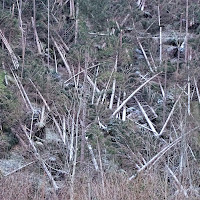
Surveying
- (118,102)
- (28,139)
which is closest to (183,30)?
(118,102)

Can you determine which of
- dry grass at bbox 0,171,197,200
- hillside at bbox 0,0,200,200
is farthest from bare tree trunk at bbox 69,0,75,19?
dry grass at bbox 0,171,197,200

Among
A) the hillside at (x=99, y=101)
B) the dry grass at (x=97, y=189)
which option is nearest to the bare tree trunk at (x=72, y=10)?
the hillside at (x=99, y=101)

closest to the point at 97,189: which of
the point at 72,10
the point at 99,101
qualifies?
the point at 99,101

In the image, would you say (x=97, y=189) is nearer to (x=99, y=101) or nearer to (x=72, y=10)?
(x=99, y=101)

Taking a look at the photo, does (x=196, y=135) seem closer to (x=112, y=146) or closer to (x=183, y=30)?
(x=112, y=146)

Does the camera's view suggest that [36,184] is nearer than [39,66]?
Yes

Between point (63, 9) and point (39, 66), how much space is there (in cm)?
387

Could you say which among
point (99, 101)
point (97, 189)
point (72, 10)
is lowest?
point (97, 189)

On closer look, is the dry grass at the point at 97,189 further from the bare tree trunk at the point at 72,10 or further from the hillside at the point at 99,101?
the bare tree trunk at the point at 72,10

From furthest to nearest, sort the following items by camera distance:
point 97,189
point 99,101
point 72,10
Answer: point 72,10, point 99,101, point 97,189

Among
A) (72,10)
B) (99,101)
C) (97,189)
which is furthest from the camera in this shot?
(72,10)

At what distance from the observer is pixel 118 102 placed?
922 cm

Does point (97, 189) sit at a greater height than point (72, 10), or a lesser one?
lesser

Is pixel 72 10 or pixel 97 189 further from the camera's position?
pixel 72 10
